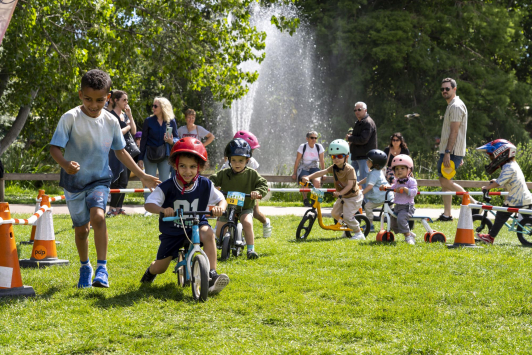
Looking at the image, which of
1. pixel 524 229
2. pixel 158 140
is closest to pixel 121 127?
pixel 158 140

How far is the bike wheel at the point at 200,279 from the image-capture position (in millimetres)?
4902

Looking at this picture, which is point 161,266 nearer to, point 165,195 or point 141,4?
point 165,195

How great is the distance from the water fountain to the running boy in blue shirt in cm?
2091

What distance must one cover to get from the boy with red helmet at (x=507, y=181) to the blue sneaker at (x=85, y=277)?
5703 millimetres

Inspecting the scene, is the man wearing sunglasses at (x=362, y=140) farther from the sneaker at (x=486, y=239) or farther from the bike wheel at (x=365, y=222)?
the sneaker at (x=486, y=239)

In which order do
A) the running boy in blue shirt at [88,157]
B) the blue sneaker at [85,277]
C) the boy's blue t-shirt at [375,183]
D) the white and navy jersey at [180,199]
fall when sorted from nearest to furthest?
the running boy in blue shirt at [88,157] → the white and navy jersey at [180,199] → the blue sneaker at [85,277] → the boy's blue t-shirt at [375,183]

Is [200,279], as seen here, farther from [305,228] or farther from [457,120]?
[457,120]

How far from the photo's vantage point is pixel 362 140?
1134 cm

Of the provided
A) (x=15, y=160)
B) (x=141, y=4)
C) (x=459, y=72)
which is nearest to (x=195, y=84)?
(x=141, y=4)

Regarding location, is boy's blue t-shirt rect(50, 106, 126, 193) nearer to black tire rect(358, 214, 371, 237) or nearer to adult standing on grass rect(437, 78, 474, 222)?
black tire rect(358, 214, 371, 237)

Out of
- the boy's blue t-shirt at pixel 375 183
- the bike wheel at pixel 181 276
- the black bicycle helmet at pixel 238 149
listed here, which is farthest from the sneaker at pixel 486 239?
the bike wheel at pixel 181 276

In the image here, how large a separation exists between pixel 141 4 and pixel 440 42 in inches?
725

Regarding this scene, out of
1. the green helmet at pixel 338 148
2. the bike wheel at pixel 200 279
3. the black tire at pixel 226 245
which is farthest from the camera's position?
the green helmet at pixel 338 148

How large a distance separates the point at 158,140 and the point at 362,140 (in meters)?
3.78
